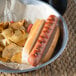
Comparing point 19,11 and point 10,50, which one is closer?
point 10,50

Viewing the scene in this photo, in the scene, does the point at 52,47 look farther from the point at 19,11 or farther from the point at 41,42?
the point at 19,11

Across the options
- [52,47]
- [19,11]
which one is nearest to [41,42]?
[52,47]

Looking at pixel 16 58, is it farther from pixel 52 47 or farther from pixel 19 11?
pixel 19 11

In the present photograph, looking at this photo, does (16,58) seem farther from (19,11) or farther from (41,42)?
(19,11)

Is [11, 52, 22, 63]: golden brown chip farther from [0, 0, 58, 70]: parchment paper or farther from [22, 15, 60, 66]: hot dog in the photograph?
[0, 0, 58, 70]: parchment paper

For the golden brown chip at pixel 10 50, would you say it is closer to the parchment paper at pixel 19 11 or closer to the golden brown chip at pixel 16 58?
the golden brown chip at pixel 16 58

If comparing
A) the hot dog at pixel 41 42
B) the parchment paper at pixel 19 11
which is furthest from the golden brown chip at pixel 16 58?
the parchment paper at pixel 19 11

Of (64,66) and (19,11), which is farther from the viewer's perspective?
(19,11)

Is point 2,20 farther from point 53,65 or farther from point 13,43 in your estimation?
point 53,65

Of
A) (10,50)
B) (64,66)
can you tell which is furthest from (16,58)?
(64,66)
